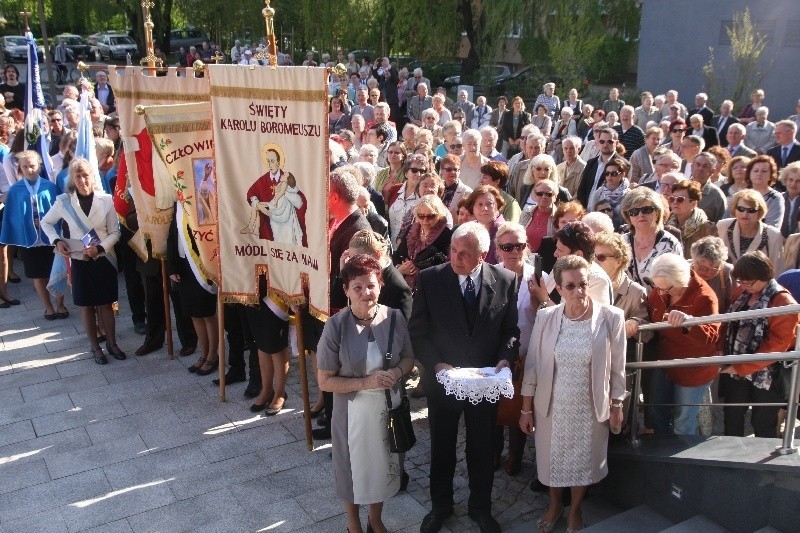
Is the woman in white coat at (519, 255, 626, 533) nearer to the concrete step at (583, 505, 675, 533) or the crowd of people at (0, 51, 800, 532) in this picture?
the crowd of people at (0, 51, 800, 532)

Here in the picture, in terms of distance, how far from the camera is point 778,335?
4.74 metres

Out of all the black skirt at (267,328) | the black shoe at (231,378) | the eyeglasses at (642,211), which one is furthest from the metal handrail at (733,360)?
the black shoe at (231,378)

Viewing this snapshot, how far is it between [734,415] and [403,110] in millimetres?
16345

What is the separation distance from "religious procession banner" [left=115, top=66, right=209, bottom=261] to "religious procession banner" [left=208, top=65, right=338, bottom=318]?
131 cm

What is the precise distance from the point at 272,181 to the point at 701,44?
22040mm

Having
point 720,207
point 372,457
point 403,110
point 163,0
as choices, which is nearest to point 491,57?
point 403,110

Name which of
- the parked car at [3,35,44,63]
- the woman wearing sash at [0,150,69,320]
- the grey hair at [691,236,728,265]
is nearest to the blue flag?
the woman wearing sash at [0,150,69,320]

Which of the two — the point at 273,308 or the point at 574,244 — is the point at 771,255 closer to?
the point at 574,244

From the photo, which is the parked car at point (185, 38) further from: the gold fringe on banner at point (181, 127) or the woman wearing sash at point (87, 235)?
the gold fringe on banner at point (181, 127)

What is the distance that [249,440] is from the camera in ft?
19.9

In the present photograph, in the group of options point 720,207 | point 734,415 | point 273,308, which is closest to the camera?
point 734,415

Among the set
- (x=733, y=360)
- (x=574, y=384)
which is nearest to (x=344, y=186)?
(x=574, y=384)

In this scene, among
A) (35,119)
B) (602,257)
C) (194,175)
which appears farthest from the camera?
(35,119)

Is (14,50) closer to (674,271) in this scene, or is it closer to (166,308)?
(166,308)
